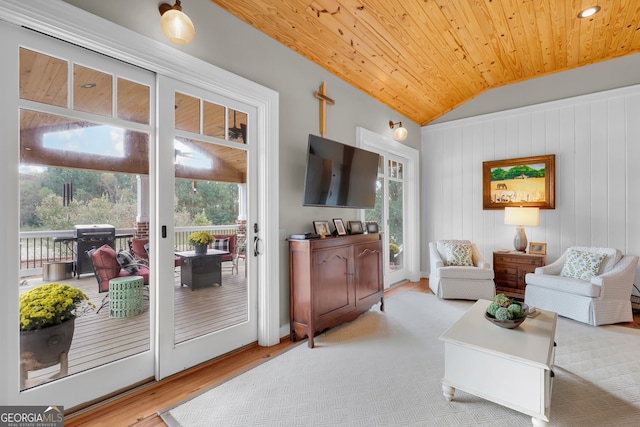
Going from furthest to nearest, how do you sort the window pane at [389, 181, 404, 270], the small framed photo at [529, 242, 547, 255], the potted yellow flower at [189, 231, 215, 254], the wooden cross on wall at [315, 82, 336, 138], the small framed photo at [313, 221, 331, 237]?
the window pane at [389, 181, 404, 270], the small framed photo at [529, 242, 547, 255], the wooden cross on wall at [315, 82, 336, 138], the small framed photo at [313, 221, 331, 237], the potted yellow flower at [189, 231, 215, 254]

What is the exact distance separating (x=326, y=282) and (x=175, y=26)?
231cm

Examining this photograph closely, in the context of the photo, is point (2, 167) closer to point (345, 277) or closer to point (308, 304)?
point (308, 304)

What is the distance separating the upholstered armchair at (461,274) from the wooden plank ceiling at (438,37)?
93.3 inches

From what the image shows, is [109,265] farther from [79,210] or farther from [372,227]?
[372,227]

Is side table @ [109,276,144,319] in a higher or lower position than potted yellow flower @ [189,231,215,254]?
lower

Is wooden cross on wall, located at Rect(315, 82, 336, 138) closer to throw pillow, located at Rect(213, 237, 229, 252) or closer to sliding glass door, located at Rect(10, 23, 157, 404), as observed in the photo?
throw pillow, located at Rect(213, 237, 229, 252)

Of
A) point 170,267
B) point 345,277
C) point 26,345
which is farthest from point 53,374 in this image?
point 345,277

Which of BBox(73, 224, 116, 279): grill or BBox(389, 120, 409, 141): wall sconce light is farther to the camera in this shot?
BBox(389, 120, 409, 141): wall sconce light

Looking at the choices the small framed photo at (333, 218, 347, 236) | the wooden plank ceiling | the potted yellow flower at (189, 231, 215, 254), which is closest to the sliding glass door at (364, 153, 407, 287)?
the small framed photo at (333, 218, 347, 236)

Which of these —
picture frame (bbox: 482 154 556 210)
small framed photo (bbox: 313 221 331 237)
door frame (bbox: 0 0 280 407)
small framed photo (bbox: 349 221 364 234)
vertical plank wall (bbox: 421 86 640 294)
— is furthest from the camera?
picture frame (bbox: 482 154 556 210)

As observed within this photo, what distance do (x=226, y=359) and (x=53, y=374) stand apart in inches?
43.7

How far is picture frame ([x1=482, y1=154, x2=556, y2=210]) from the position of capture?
4359mm

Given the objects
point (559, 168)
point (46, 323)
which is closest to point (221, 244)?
point (46, 323)

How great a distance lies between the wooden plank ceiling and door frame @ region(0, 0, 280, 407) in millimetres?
636
